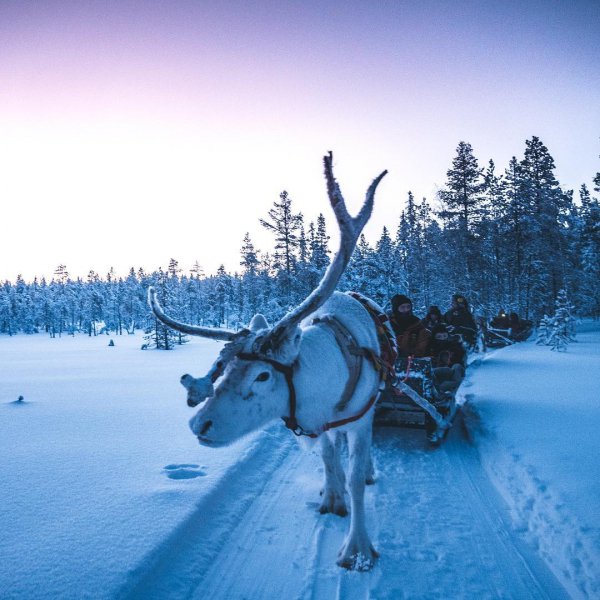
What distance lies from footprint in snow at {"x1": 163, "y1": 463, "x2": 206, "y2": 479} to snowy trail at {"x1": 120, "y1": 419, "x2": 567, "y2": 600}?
395mm

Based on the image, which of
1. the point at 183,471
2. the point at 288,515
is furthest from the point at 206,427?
the point at 183,471

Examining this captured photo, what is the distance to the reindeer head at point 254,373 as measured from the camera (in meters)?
1.83

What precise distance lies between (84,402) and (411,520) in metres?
7.84

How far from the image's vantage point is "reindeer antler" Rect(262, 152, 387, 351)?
2.06 m

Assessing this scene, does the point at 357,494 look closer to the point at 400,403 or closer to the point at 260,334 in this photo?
the point at 260,334

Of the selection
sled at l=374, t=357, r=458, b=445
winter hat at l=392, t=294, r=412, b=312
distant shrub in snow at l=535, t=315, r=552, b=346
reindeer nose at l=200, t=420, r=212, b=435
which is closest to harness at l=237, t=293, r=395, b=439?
reindeer nose at l=200, t=420, r=212, b=435

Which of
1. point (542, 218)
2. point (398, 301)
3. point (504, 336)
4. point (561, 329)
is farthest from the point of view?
point (542, 218)

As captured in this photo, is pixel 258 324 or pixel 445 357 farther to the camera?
pixel 445 357

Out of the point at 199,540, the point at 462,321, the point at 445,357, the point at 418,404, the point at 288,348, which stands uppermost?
the point at 288,348

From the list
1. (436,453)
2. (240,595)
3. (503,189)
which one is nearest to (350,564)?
(240,595)

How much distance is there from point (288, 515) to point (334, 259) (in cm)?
251

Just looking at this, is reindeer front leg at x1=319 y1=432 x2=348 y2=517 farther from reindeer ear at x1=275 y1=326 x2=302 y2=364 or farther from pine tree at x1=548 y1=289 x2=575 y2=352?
pine tree at x1=548 y1=289 x2=575 y2=352

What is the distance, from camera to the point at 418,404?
4.66 meters

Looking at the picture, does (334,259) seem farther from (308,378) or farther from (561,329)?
(561,329)
